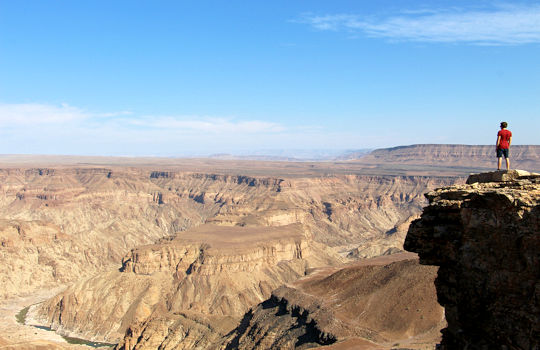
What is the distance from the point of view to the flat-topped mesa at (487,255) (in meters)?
14.3

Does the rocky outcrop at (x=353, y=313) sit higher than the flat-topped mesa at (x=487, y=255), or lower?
lower

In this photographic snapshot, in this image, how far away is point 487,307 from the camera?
15531 mm

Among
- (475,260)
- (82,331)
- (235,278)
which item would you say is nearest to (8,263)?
(82,331)

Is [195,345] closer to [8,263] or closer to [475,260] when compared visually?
[475,260]

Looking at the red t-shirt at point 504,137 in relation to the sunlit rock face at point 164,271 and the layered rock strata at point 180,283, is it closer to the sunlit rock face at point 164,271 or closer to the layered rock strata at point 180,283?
the sunlit rock face at point 164,271

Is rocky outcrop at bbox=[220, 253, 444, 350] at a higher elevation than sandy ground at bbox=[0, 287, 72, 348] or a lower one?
higher

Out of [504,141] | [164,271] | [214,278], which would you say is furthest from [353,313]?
[164,271]

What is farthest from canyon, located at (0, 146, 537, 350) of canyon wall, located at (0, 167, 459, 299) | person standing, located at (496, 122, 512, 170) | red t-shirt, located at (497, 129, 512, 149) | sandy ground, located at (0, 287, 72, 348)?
red t-shirt, located at (497, 129, 512, 149)

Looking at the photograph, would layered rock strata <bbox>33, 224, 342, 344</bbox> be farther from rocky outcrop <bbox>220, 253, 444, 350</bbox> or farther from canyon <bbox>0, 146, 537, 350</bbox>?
rocky outcrop <bbox>220, 253, 444, 350</bbox>

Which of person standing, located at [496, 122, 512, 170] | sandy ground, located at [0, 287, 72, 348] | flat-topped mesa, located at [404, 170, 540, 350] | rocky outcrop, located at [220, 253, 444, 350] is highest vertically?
person standing, located at [496, 122, 512, 170]

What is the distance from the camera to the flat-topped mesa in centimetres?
1429

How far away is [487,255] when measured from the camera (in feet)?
50.7

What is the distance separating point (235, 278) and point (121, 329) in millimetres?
23506

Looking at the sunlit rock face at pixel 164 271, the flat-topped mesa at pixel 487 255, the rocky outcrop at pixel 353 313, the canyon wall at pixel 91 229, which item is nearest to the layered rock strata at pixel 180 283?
the sunlit rock face at pixel 164 271
